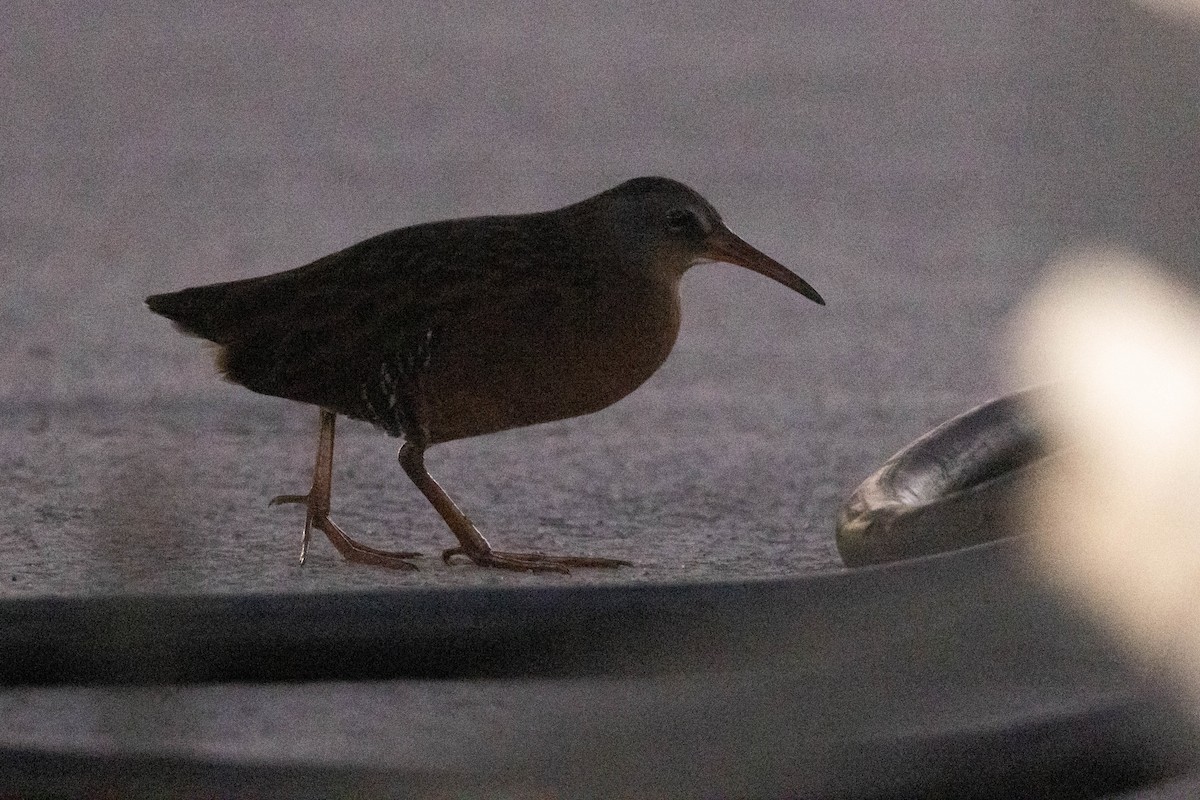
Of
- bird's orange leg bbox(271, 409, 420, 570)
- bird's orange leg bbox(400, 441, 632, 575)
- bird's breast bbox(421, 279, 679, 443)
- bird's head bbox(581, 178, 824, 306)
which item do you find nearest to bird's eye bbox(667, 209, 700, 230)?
bird's head bbox(581, 178, 824, 306)

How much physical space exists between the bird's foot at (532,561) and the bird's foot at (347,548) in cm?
10

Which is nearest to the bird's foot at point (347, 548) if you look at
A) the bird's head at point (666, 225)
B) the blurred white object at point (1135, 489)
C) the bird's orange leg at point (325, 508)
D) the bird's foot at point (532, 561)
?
the bird's orange leg at point (325, 508)

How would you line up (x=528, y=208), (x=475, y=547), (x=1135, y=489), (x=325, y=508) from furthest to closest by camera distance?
(x=528, y=208) → (x=325, y=508) → (x=475, y=547) → (x=1135, y=489)

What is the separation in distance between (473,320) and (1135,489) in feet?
4.24

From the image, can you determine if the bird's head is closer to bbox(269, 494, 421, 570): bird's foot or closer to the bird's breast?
the bird's breast

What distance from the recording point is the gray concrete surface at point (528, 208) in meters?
4.49

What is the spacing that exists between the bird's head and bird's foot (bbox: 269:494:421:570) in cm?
79

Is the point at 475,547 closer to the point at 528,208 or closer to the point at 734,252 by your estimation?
the point at 734,252

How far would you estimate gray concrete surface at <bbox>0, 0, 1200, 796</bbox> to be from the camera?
14.7 feet

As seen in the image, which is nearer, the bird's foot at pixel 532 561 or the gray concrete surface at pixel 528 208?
the bird's foot at pixel 532 561

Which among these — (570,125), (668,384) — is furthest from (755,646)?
(570,125)

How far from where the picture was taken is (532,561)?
4.33 meters

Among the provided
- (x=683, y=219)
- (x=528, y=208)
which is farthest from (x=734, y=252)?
(x=528, y=208)

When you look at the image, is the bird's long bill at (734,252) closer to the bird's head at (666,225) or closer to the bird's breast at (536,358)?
the bird's head at (666,225)
